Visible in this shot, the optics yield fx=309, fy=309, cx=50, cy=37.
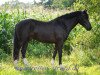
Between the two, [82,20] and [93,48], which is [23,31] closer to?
[82,20]

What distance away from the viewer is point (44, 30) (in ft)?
32.8

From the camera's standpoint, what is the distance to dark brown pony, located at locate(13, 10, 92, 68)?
9.80 metres

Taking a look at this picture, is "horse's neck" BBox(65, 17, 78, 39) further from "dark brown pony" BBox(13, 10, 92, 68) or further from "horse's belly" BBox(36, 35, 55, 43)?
"horse's belly" BBox(36, 35, 55, 43)

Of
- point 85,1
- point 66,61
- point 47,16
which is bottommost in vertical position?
point 66,61

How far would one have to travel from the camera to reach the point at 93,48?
11.7 m

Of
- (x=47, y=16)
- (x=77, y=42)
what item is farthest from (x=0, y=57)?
(x=47, y=16)

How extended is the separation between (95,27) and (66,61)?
1693 millimetres

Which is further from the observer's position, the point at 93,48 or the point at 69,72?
the point at 93,48

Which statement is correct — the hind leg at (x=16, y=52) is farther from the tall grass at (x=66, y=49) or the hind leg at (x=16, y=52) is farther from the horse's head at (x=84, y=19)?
the horse's head at (x=84, y=19)

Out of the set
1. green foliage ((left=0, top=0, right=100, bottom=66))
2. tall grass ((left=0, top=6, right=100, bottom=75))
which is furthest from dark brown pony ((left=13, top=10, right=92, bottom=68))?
tall grass ((left=0, top=6, right=100, bottom=75))

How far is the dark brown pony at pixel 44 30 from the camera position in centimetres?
980

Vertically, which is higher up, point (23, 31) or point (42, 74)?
point (23, 31)

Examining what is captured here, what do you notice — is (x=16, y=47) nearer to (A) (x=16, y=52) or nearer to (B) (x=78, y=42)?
(A) (x=16, y=52)

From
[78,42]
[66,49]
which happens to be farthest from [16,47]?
[66,49]
